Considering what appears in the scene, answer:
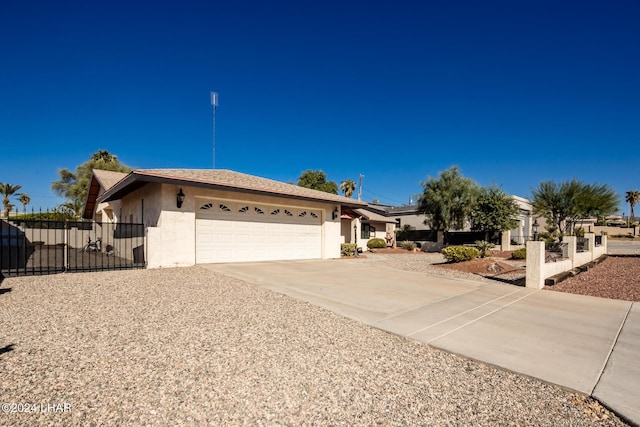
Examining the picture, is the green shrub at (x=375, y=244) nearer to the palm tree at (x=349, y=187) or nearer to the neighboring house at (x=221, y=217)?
the neighboring house at (x=221, y=217)

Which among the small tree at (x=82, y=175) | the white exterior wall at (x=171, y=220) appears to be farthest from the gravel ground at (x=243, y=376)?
the small tree at (x=82, y=175)

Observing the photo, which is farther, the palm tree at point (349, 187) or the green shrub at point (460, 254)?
the palm tree at point (349, 187)

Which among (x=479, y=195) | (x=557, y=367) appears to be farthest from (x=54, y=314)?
(x=479, y=195)

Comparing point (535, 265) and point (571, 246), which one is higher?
point (571, 246)

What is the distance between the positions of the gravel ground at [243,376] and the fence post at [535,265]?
6.57 meters

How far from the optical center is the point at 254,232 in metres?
13.5

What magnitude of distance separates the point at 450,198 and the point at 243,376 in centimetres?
A: 2564

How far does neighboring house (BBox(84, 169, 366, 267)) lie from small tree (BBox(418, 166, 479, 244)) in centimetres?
1218

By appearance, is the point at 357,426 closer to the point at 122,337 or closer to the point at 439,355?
the point at 439,355

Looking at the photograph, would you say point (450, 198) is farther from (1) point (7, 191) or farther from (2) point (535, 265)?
(1) point (7, 191)

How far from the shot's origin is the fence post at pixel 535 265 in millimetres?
8984

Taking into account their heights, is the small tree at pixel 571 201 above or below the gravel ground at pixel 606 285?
above

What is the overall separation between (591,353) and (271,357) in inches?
161

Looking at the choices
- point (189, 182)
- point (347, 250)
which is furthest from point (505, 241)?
point (189, 182)
